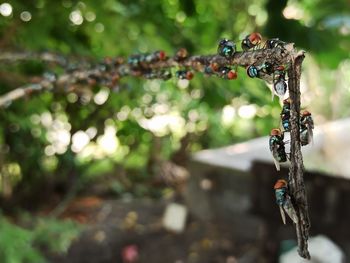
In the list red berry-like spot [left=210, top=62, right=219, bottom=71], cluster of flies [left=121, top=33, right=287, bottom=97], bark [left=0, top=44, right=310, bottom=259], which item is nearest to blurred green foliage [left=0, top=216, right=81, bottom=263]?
bark [left=0, top=44, right=310, bottom=259]

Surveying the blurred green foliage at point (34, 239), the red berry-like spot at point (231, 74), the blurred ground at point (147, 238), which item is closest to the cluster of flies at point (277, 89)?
the red berry-like spot at point (231, 74)

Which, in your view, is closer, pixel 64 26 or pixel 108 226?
pixel 64 26

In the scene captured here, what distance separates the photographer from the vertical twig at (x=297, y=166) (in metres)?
0.67

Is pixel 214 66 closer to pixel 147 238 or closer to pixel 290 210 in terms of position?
pixel 290 210

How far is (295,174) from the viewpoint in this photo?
682mm

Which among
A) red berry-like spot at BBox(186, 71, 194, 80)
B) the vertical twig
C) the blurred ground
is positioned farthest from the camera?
the blurred ground

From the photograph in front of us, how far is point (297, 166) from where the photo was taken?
671mm

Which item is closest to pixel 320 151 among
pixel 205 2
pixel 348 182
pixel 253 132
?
pixel 348 182

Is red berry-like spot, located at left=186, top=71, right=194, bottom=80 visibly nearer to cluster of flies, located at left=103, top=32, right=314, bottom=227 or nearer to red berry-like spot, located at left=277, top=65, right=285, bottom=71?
cluster of flies, located at left=103, top=32, right=314, bottom=227

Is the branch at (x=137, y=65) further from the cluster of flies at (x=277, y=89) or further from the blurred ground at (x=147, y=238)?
the blurred ground at (x=147, y=238)

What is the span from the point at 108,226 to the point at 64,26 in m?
2.67

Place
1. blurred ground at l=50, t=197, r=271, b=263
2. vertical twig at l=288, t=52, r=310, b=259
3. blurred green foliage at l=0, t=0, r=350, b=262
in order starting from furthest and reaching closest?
blurred ground at l=50, t=197, r=271, b=263, blurred green foliage at l=0, t=0, r=350, b=262, vertical twig at l=288, t=52, r=310, b=259

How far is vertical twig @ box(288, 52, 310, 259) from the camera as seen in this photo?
2.21 ft

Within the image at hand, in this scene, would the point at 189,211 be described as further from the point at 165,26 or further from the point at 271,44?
the point at 271,44
